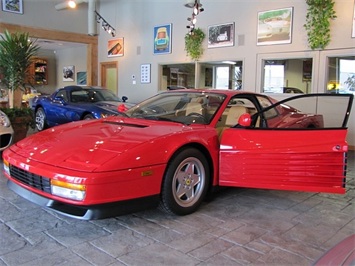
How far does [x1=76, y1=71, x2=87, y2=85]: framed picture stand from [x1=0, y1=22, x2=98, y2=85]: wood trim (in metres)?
1.00

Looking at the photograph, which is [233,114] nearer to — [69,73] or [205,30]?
[205,30]

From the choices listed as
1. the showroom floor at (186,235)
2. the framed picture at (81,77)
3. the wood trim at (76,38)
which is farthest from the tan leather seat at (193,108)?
the framed picture at (81,77)

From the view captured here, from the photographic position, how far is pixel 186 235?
92.2 inches

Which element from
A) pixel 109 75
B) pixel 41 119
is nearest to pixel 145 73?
pixel 109 75

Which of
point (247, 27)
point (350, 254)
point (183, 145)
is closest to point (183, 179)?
point (183, 145)

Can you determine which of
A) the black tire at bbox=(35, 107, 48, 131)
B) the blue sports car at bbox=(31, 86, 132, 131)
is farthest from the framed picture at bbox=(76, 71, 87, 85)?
the blue sports car at bbox=(31, 86, 132, 131)

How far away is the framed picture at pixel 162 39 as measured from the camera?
9414mm

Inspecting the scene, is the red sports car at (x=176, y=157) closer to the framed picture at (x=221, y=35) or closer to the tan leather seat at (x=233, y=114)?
the tan leather seat at (x=233, y=114)

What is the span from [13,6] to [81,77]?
3.74m

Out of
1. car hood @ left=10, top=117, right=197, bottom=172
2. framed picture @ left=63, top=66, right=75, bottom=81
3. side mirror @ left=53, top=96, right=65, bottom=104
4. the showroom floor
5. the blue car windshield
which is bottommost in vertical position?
the showroom floor

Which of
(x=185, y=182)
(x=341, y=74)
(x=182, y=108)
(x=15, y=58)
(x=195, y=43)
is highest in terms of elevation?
(x=195, y=43)

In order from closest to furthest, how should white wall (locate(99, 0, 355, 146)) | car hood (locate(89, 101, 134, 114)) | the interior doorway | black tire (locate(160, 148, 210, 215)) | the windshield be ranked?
black tire (locate(160, 148, 210, 215)) < the windshield < car hood (locate(89, 101, 134, 114)) < white wall (locate(99, 0, 355, 146)) < the interior doorway

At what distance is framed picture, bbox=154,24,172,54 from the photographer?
9.41m

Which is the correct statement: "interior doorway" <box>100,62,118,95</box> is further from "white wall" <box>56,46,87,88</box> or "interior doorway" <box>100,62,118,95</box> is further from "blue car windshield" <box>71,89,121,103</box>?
"blue car windshield" <box>71,89,121,103</box>
